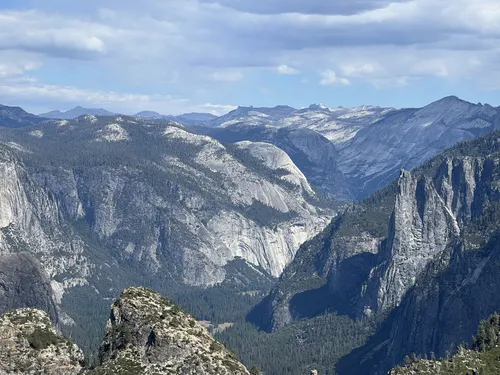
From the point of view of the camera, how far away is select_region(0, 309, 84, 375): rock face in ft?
394

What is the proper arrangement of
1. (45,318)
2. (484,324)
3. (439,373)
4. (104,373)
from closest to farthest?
1. (104,373)
2. (45,318)
3. (439,373)
4. (484,324)

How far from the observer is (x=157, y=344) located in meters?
122

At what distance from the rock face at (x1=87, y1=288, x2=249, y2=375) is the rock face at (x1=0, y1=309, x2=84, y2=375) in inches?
186

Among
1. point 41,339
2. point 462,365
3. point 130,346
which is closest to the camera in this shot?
point 41,339

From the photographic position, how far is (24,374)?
120m

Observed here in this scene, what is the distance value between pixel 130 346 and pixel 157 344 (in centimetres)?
423

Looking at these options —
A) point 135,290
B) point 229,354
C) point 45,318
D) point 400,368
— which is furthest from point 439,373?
point 45,318

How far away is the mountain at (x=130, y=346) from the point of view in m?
120

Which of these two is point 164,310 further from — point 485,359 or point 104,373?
point 485,359

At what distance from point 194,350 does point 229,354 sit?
5702 millimetres

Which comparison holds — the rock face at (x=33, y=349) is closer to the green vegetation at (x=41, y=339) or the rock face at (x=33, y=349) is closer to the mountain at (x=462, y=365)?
the green vegetation at (x=41, y=339)

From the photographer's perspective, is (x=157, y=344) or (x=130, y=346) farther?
(x=130, y=346)

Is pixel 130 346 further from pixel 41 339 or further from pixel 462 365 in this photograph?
pixel 462 365

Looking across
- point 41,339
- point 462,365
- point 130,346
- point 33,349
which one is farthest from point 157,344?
point 462,365
